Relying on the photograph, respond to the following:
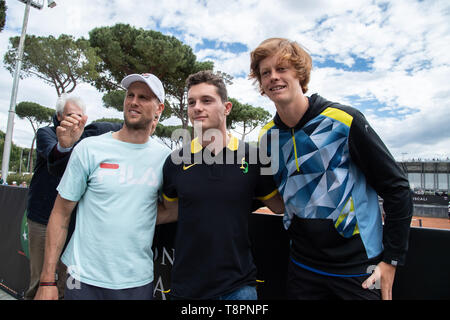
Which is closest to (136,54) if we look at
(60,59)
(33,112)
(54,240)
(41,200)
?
(60,59)

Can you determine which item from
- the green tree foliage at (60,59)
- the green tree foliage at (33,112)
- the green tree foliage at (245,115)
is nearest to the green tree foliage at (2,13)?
the green tree foliage at (60,59)

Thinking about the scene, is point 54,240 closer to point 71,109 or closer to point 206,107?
point 71,109

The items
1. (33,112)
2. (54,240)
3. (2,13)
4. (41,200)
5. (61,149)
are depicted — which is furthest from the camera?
(33,112)

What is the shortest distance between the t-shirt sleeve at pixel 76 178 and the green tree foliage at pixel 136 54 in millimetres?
19068

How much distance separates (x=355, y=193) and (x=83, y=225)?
1800 mm

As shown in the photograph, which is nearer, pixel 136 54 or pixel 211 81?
pixel 211 81

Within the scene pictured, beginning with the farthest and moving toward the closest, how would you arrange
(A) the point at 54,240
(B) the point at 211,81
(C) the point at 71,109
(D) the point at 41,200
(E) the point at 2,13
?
1. (E) the point at 2,13
2. (D) the point at 41,200
3. (C) the point at 71,109
4. (B) the point at 211,81
5. (A) the point at 54,240

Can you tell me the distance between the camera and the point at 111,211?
172cm

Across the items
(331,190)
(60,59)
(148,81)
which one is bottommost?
(331,190)

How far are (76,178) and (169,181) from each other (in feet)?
2.12

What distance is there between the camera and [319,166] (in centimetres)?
157

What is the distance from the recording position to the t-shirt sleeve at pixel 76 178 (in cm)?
177
